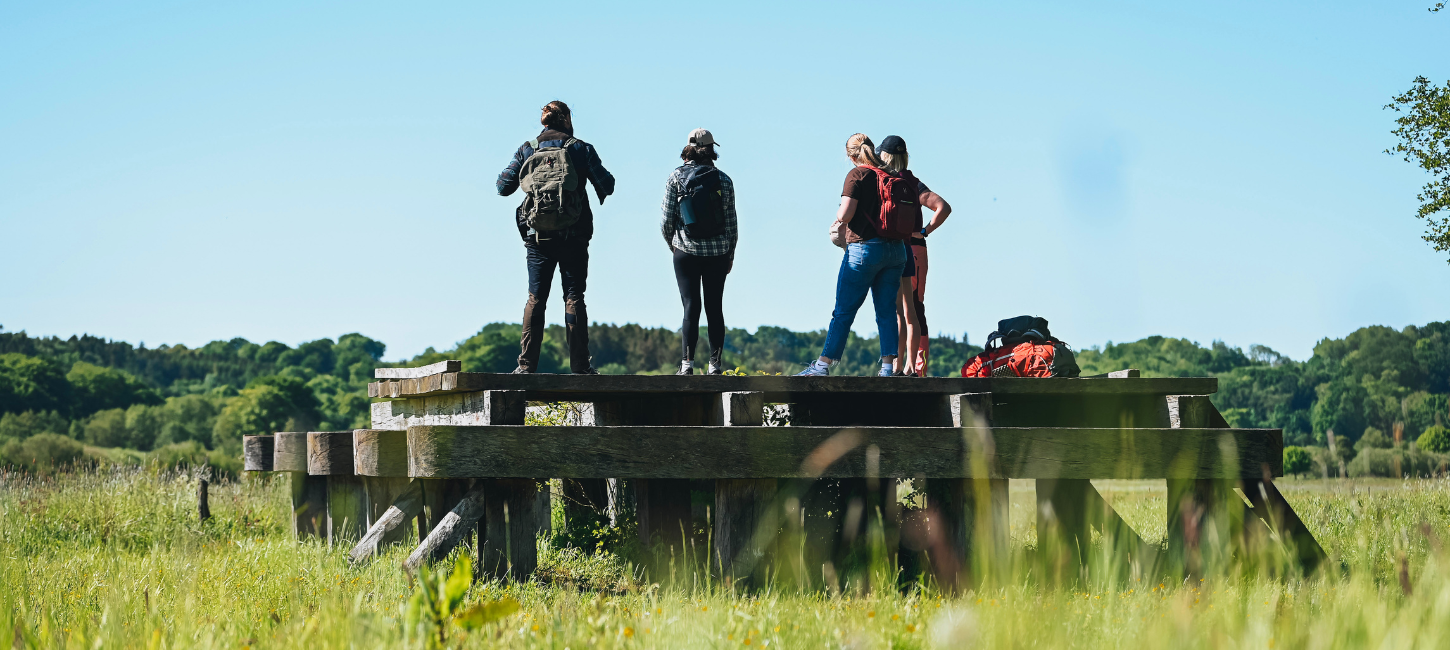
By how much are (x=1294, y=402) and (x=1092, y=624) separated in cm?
10027

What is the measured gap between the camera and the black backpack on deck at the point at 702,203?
7793 millimetres

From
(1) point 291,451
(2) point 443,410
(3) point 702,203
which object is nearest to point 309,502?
(1) point 291,451

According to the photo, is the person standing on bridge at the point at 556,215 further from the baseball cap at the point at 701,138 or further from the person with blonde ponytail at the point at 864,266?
the person with blonde ponytail at the point at 864,266

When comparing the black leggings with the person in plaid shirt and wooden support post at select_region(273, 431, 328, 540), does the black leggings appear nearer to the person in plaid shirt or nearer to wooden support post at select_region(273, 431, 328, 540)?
the person in plaid shirt

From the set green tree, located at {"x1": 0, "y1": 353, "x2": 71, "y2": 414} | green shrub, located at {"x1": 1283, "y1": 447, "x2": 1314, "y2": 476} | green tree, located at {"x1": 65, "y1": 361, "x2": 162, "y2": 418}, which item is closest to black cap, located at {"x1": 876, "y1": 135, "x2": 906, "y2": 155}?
green shrub, located at {"x1": 1283, "y1": 447, "x2": 1314, "y2": 476}

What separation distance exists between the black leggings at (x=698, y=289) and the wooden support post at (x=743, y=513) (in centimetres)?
158

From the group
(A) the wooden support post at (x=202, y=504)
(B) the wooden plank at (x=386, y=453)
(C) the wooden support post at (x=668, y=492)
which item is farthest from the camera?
(A) the wooden support post at (x=202, y=504)

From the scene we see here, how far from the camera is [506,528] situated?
661cm

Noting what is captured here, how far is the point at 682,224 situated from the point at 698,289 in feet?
1.50

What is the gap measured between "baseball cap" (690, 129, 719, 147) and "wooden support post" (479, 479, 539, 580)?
2652 millimetres

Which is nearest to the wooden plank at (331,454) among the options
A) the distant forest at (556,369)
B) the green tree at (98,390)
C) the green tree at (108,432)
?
the distant forest at (556,369)

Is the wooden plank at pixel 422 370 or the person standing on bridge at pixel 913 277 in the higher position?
the person standing on bridge at pixel 913 277

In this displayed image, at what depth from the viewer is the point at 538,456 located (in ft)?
20.0

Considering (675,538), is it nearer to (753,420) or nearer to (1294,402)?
(753,420)
